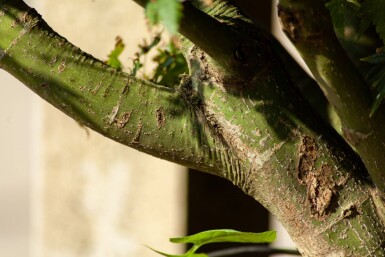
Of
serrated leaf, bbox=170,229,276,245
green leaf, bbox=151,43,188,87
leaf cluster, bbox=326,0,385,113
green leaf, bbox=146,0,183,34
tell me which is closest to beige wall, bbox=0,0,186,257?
green leaf, bbox=151,43,188,87

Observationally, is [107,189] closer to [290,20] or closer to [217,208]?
[217,208]

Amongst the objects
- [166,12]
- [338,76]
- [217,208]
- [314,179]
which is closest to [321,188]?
[314,179]

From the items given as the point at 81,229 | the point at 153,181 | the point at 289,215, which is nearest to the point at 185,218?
the point at 153,181

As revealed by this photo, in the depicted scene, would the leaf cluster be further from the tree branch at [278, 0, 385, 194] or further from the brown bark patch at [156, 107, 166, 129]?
the brown bark patch at [156, 107, 166, 129]

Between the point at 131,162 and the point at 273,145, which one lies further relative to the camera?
the point at 131,162

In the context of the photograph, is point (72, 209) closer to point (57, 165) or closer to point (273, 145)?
point (57, 165)
